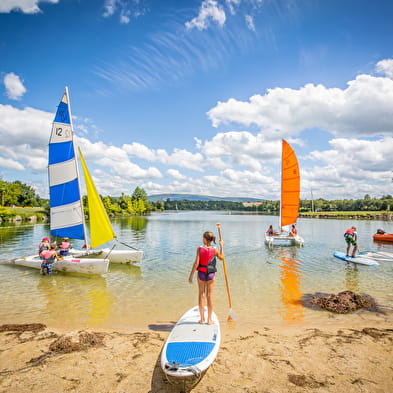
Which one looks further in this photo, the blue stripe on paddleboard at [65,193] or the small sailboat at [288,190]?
the small sailboat at [288,190]

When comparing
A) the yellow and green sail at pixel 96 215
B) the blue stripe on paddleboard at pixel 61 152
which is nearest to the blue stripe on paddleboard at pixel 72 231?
the yellow and green sail at pixel 96 215

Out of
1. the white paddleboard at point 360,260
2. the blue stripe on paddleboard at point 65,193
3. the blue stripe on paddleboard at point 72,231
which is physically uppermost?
the blue stripe on paddleboard at point 65,193

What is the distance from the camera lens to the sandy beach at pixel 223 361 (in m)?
4.83

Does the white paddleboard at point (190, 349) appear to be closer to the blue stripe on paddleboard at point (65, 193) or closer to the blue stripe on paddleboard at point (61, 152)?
the blue stripe on paddleboard at point (65, 193)

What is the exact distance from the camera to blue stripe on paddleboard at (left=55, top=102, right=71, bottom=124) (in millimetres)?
14320

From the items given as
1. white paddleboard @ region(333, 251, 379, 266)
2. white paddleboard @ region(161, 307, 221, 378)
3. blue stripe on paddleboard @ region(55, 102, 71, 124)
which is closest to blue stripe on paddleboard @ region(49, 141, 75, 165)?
blue stripe on paddleboard @ region(55, 102, 71, 124)

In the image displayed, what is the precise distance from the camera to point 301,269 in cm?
1515

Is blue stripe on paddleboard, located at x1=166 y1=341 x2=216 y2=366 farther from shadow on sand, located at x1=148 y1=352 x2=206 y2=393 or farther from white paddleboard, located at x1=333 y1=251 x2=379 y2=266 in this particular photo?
white paddleboard, located at x1=333 y1=251 x2=379 y2=266

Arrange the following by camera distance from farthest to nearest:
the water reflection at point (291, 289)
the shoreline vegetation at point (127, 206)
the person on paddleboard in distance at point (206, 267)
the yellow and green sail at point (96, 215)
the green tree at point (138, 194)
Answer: the green tree at point (138, 194) < the shoreline vegetation at point (127, 206) < the yellow and green sail at point (96, 215) < the water reflection at point (291, 289) < the person on paddleboard in distance at point (206, 267)

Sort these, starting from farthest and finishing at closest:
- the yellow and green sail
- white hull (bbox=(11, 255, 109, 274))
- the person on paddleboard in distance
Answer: the yellow and green sail < white hull (bbox=(11, 255, 109, 274)) < the person on paddleboard in distance

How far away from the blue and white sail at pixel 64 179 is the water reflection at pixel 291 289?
11.6m

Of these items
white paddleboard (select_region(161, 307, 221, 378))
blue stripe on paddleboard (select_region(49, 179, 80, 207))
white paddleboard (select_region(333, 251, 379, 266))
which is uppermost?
blue stripe on paddleboard (select_region(49, 179, 80, 207))

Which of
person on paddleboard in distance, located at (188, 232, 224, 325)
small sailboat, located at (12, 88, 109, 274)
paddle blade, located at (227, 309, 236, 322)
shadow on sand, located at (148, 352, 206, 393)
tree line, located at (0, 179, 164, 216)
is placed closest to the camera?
shadow on sand, located at (148, 352, 206, 393)

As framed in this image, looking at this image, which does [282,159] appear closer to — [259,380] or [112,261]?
[112,261]
